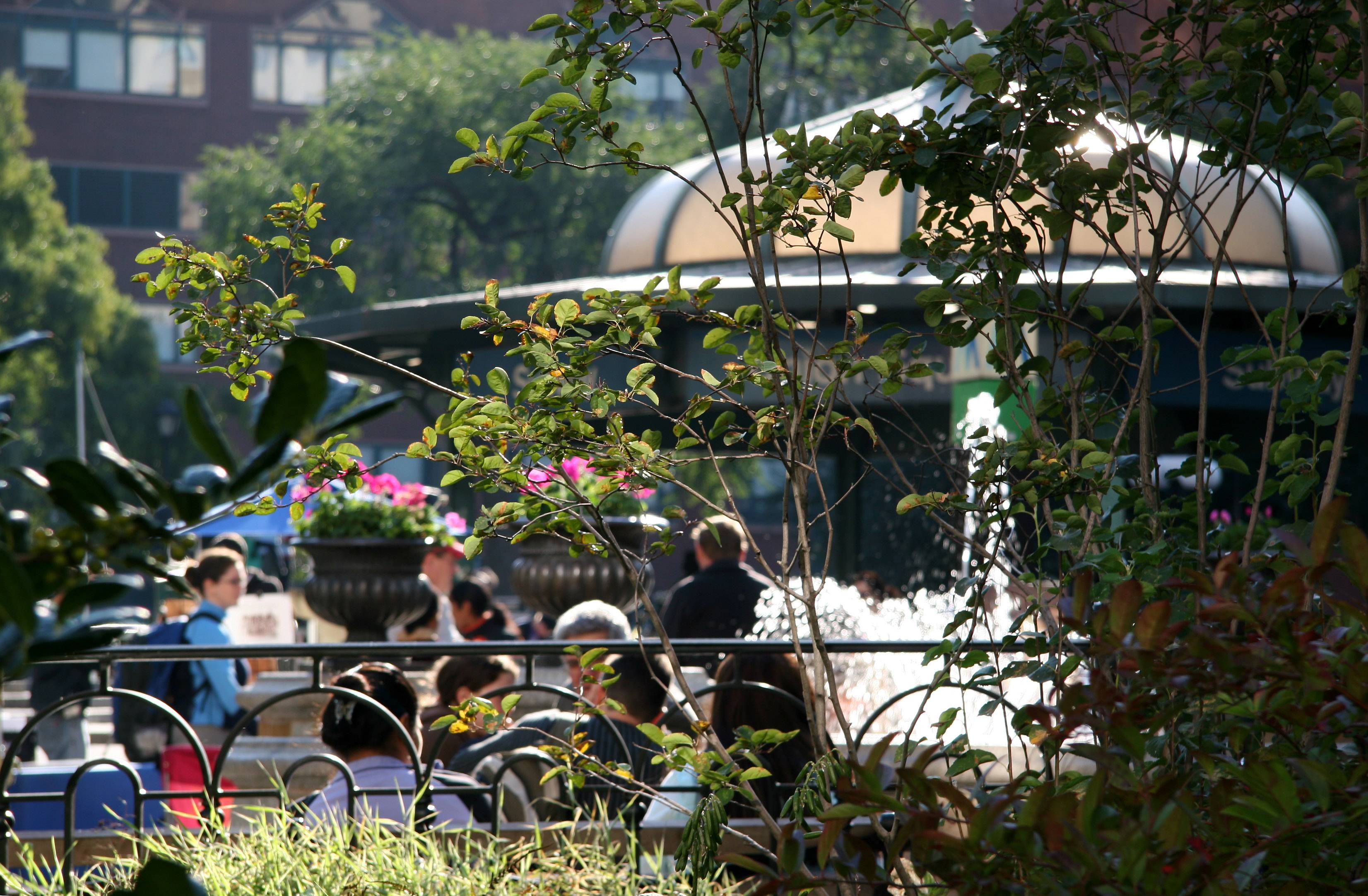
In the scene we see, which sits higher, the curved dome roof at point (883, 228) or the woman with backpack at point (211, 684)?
the curved dome roof at point (883, 228)

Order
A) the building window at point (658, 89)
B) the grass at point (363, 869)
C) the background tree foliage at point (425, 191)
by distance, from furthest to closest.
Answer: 1. the building window at point (658, 89)
2. the background tree foliage at point (425, 191)
3. the grass at point (363, 869)

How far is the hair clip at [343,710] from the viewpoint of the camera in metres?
3.65

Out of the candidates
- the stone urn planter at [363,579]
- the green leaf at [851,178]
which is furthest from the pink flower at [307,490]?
the green leaf at [851,178]

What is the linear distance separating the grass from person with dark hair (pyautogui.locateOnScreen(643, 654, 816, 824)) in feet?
2.75

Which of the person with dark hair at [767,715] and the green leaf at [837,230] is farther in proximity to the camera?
the person with dark hair at [767,715]

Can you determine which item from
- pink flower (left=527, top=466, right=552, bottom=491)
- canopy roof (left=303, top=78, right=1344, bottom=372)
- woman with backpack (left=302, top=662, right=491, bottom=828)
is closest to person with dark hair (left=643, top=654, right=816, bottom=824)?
woman with backpack (left=302, top=662, right=491, bottom=828)

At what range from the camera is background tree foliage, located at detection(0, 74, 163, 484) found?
26.2 meters

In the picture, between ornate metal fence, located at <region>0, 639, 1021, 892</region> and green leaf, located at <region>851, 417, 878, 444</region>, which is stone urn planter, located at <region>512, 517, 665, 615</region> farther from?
green leaf, located at <region>851, 417, 878, 444</region>

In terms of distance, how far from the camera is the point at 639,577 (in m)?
2.22

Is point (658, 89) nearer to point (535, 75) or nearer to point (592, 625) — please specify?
point (592, 625)

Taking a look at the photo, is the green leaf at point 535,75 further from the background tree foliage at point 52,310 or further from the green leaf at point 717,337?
the background tree foliage at point 52,310

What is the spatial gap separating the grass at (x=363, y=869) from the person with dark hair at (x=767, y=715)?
2.75 ft

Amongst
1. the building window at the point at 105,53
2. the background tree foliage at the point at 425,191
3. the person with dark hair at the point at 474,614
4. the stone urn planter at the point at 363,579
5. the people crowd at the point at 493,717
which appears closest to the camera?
the people crowd at the point at 493,717

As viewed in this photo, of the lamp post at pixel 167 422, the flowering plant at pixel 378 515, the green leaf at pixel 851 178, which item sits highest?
the green leaf at pixel 851 178
